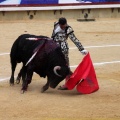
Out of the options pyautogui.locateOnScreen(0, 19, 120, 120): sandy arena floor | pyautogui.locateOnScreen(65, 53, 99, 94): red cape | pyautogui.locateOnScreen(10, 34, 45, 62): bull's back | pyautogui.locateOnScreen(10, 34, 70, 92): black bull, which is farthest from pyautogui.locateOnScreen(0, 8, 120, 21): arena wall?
pyautogui.locateOnScreen(65, 53, 99, 94): red cape

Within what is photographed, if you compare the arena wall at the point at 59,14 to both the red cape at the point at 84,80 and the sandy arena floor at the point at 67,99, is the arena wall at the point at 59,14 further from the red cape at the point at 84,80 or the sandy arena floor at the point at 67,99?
the red cape at the point at 84,80

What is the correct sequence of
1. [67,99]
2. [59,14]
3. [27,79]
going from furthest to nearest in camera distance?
[59,14]
[27,79]
[67,99]

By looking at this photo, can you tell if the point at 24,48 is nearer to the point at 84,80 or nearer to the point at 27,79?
the point at 27,79

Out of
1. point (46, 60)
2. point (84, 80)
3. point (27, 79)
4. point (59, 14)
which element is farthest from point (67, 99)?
point (59, 14)

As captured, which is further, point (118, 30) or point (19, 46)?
point (118, 30)

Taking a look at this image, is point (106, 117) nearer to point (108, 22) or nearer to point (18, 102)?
point (18, 102)

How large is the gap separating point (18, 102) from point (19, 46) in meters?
1.47

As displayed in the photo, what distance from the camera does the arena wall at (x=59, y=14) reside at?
24641 mm

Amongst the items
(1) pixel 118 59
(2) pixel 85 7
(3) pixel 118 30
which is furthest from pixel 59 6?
(1) pixel 118 59

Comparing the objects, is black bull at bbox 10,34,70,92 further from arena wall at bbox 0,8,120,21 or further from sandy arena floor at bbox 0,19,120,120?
arena wall at bbox 0,8,120,21

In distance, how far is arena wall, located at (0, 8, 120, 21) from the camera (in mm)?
24641

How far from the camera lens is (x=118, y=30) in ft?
69.9

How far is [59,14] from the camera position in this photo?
990 inches

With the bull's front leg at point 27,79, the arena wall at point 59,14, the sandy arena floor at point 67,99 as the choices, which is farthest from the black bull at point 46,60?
the arena wall at point 59,14
